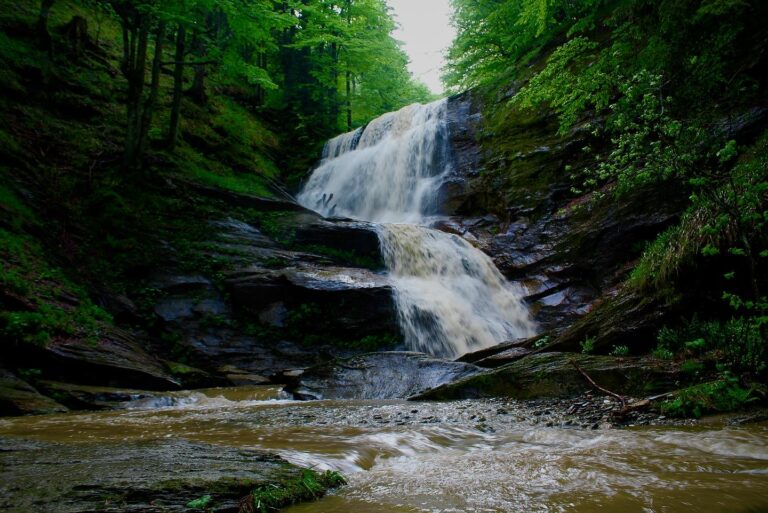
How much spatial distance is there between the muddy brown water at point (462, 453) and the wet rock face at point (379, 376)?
133 cm

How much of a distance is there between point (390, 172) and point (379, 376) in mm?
11021

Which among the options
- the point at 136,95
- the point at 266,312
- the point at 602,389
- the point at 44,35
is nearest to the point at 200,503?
the point at 602,389

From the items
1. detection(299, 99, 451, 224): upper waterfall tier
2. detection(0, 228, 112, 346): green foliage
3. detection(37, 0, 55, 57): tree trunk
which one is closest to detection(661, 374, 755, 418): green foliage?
detection(0, 228, 112, 346): green foliage

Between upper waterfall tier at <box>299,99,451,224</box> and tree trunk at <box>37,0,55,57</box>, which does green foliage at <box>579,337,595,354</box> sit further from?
tree trunk at <box>37,0,55,57</box>

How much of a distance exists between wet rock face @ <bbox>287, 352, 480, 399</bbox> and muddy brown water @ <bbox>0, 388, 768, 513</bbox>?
4.37ft

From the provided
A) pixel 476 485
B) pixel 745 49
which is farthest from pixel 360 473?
pixel 745 49

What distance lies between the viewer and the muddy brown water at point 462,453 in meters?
2.14

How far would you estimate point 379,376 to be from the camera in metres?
7.29

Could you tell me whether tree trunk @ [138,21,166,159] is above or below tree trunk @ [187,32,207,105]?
below

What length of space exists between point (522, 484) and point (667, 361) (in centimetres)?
362

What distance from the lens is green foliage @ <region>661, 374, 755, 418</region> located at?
4.03 meters

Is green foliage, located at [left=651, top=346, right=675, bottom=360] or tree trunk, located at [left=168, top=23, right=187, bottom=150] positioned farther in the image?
tree trunk, located at [left=168, top=23, right=187, bottom=150]

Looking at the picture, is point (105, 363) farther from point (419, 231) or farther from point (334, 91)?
point (334, 91)

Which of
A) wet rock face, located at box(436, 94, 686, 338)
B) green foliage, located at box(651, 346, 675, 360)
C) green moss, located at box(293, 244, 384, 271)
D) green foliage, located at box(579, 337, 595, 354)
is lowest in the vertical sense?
green foliage, located at box(579, 337, 595, 354)
